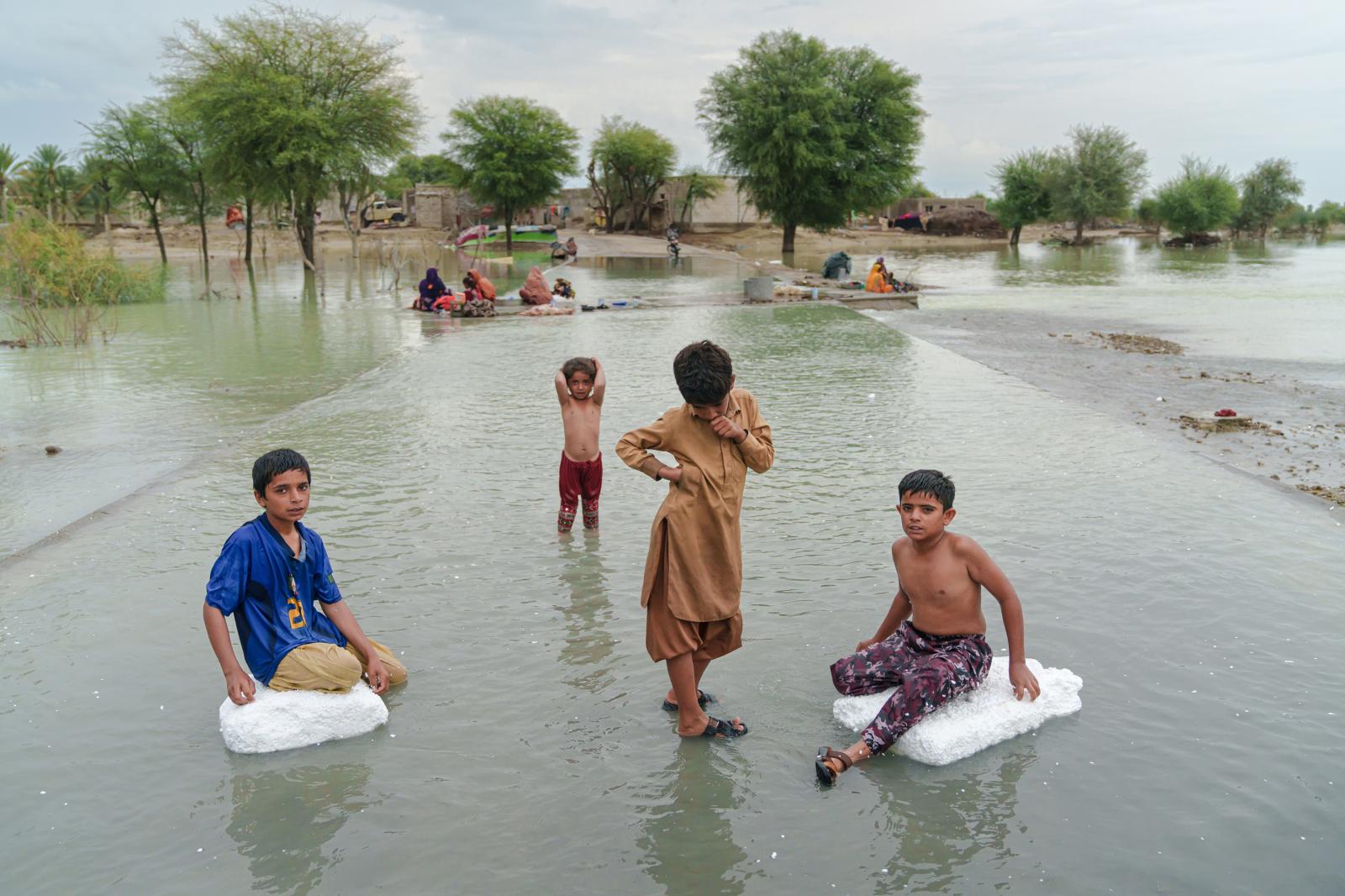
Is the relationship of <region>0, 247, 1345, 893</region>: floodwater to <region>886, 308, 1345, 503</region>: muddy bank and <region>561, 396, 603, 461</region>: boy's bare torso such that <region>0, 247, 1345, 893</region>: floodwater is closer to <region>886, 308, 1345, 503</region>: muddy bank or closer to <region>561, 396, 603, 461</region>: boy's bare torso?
<region>561, 396, 603, 461</region>: boy's bare torso

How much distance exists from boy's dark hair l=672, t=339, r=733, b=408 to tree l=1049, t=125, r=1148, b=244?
68336 millimetres

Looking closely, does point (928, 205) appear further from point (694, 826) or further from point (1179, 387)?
point (694, 826)

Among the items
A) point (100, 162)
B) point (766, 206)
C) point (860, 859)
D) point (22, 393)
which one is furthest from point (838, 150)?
point (860, 859)

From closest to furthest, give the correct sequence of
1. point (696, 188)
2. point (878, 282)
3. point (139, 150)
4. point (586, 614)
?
point (586, 614)
point (878, 282)
point (139, 150)
point (696, 188)

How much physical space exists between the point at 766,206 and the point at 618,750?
131 feet

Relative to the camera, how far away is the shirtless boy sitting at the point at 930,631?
3.60 meters

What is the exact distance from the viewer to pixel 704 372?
3.44 m

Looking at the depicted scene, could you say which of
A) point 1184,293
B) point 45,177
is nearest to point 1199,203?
point 1184,293

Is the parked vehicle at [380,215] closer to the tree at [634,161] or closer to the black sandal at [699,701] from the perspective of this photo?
the tree at [634,161]

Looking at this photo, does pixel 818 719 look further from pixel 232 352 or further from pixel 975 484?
pixel 232 352

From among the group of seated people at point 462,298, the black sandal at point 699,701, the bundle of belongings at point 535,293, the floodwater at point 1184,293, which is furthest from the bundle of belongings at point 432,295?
the black sandal at point 699,701

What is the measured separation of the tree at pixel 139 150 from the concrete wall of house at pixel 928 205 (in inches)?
2043

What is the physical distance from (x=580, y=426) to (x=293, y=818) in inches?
116

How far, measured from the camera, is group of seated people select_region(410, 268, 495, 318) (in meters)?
18.8
